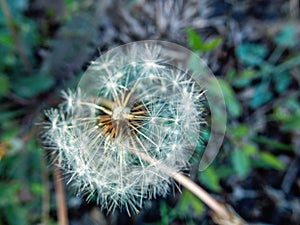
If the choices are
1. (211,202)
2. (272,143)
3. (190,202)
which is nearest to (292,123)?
(272,143)

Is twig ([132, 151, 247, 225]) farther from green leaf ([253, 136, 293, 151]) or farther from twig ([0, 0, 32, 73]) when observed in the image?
twig ([0, 0, 32, 73])

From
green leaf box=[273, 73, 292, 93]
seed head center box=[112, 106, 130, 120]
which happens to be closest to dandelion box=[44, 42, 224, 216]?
seed head center box=[112, 106, 130, 120]

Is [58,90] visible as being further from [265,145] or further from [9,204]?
[265,145]

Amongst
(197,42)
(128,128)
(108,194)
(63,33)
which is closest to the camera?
(128,128)

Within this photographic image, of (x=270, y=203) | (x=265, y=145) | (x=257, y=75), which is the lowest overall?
(x=270, y=203)

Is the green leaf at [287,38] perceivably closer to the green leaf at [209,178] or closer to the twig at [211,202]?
the green leaf at [209,178]

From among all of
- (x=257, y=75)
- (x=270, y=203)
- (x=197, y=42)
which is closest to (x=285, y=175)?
(x=270, y=203)
